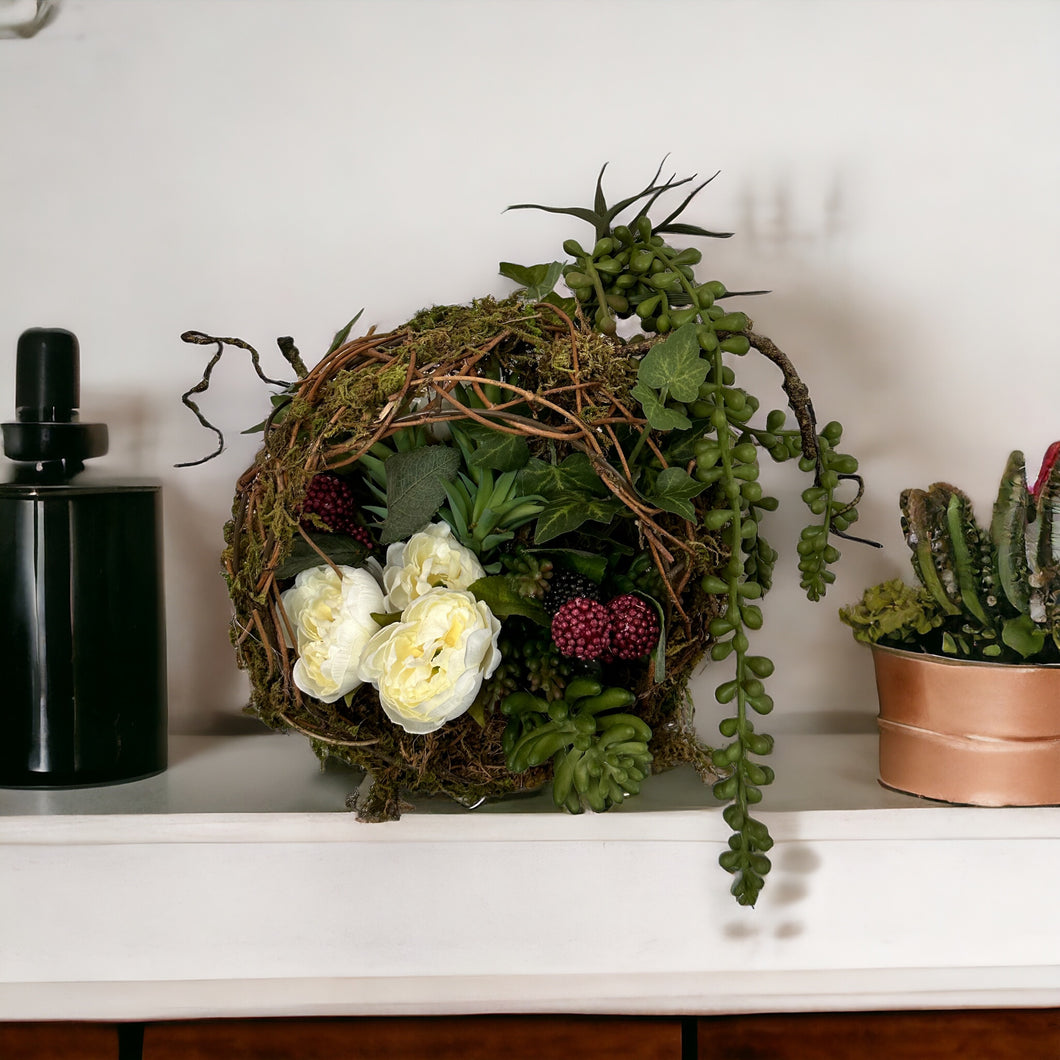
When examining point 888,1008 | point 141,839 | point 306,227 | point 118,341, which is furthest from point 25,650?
point 888,1008

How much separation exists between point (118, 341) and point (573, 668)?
52cm

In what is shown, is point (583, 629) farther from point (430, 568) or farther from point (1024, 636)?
point (1024, 636)

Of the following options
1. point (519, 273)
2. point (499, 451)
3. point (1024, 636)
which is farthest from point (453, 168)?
point (1024, 636)

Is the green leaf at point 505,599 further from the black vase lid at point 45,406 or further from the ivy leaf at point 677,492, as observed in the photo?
the black vase lid at point 45,406

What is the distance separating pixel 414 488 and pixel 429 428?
67 mm

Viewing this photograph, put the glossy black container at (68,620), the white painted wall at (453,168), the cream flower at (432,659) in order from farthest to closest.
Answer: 1. the white painted wall at (453,168)
2. the glossy black container at (68,620)
3. the cream flower at (432,659)

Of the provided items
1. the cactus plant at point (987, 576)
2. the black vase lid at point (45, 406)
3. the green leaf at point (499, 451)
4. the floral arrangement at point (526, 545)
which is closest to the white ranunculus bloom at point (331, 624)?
the floral arrangement at point (526, 545)

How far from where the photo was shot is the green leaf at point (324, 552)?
567mm

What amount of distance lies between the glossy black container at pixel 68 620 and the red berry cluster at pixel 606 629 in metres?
0.33

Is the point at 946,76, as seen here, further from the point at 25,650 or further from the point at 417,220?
the point at 25,650

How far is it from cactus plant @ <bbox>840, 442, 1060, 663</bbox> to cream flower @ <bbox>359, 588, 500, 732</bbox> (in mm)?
295

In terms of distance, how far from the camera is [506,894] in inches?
21.7

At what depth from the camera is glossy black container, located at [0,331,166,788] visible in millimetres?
605

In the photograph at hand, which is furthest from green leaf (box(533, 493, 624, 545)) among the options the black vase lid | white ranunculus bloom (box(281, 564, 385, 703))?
the black vase lid
